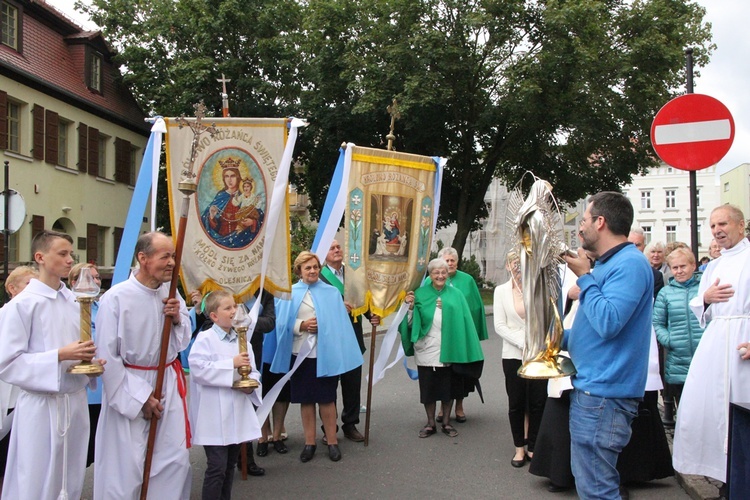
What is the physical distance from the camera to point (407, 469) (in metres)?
6.07

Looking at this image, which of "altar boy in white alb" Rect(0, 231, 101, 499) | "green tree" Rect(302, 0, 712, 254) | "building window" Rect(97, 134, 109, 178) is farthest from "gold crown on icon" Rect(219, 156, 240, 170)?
"building window" Rect(97, 134, 109, 178)

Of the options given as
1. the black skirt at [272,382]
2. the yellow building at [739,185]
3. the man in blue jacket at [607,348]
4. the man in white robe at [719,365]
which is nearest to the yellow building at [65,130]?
the black skirt at [272,382]

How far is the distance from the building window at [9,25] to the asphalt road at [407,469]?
1932 cm

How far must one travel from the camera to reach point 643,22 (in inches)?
922

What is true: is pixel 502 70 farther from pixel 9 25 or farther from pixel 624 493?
pixel 624 493

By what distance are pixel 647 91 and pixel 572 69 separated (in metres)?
2.63

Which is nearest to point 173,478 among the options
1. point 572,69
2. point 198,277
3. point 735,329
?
point 198,277

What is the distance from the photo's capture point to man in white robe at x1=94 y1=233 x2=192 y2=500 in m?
4.10

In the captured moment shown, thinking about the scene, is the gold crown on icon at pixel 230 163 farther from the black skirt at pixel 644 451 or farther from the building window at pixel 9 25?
the building window at pixel 9 25

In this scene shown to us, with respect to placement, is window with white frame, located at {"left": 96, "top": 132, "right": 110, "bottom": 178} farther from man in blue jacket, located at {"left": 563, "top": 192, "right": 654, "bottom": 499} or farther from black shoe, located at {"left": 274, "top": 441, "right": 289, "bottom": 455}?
man in blue jacket, located at {"left": 563, "top": 192, "right": 654, "bottom": 499}

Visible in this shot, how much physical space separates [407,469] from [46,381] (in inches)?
125

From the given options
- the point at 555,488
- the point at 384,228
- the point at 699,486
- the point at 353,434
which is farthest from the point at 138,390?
the point at 699,486

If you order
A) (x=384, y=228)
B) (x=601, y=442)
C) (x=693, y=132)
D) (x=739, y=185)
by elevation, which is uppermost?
(x=739, y=185)

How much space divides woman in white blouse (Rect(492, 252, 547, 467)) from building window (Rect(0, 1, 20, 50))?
20956 mm
